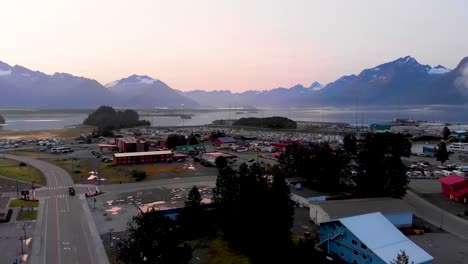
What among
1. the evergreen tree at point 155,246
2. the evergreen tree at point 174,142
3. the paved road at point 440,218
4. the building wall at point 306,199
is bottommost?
the paved road at point 440,218

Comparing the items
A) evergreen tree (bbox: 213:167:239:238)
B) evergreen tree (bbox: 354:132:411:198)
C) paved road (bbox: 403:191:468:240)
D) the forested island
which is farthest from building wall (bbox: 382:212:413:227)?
the forested island

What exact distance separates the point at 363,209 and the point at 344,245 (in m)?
3.16

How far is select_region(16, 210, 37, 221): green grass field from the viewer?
16.5 m

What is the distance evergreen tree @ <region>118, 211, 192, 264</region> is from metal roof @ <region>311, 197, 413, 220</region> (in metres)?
7.24

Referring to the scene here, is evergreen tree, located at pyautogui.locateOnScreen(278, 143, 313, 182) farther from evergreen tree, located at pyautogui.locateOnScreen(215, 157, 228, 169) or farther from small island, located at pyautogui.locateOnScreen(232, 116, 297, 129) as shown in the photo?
small island, located at pyautogui.locateOnScreen(232, 116, 297, 129)

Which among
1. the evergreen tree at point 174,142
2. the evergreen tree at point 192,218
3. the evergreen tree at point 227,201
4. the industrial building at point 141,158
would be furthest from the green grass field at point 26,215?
the evergreen tree at point 174,142

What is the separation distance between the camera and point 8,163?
30.7 m

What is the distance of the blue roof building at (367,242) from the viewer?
436 inches

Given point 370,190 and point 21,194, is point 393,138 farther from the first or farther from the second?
point 21,194

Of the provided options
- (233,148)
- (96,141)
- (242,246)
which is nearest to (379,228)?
(242,246)

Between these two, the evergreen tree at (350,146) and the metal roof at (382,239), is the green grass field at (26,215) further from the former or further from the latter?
the evergreen tree at (350,146)

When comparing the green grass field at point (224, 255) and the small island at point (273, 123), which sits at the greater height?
→ the small island at point (273, 123)

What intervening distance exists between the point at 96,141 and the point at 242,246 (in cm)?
3915

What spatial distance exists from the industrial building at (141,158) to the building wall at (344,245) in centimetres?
1931
